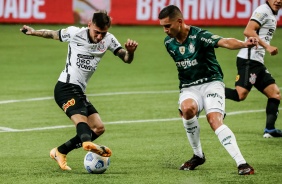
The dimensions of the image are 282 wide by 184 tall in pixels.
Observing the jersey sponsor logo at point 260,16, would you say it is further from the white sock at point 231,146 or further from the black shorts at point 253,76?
the white sock at point 231,146

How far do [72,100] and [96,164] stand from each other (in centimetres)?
94

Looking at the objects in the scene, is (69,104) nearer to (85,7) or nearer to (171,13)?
(171,13)

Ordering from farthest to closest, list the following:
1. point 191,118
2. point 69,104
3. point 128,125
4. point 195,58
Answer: point 128,125 < point 69,104 < point 195,58 < point 191,118

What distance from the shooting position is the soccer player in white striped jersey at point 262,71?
14.7 m

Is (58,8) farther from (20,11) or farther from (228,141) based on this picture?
(228,141)

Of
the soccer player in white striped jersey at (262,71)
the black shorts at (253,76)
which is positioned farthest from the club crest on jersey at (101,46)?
the black shorts at (253,76)

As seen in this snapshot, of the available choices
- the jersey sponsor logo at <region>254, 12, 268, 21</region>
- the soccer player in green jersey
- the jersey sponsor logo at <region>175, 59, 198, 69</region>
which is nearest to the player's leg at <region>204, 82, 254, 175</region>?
the soccer player in green jersey

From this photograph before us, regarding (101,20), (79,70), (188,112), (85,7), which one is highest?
(101,20)

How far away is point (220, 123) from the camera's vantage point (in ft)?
36.9

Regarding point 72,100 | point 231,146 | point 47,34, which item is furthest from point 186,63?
point 47,34

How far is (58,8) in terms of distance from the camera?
30.1 m

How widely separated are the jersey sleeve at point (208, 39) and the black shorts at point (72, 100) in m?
1.80

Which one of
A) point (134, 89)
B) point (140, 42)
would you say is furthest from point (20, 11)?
point (134, 89)

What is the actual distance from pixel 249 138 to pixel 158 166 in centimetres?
294
